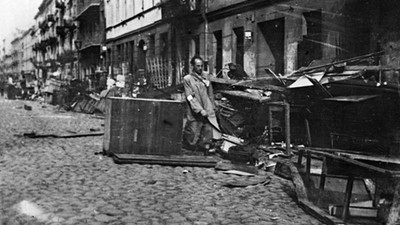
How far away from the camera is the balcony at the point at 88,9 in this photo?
3922 cm

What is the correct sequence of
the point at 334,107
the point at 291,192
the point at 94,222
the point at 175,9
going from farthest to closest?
the point at 175,9
the point at 334,107
the point at 291,192
the point at 94,222

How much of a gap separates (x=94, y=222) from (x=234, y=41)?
14.7m

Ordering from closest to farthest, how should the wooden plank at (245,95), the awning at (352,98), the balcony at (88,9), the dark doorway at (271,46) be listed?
the awning at (352,98) → the wooden plank at (245,95) → the dark doorway at (271,46) → the balcony at (88,9)

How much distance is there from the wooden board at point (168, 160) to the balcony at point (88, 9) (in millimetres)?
31919

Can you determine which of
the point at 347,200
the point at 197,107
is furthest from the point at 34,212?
the point at 197,107

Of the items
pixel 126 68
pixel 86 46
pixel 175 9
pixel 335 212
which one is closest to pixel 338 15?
pixel 335 212

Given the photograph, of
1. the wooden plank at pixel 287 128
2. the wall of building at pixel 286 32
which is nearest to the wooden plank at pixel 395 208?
the wooden plank at pixel 287 128

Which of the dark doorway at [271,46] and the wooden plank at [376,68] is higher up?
the dark doorway at [271,46]

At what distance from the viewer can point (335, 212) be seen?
5176mm

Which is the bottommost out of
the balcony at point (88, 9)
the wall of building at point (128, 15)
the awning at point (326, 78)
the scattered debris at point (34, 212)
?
the scattered debris at point (34, 212)

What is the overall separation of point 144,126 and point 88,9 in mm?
32368

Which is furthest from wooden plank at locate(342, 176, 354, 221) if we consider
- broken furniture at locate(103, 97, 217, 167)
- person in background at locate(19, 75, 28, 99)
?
person in background at locate(19, 75, 28, 99)

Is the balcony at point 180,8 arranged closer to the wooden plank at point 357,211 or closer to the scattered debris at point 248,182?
the scattered debris at point 248,182

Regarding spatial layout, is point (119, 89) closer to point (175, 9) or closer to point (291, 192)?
point (175, 9)
